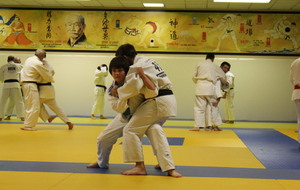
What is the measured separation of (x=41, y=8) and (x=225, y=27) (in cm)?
592

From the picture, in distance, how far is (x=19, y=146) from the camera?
258 inches

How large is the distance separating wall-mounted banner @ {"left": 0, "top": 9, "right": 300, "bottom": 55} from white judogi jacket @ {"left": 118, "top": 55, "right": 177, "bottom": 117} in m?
9.42

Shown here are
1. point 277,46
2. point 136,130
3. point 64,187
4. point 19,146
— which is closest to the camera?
point 64,187

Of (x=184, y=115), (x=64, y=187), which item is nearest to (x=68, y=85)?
(x=184, y=115)

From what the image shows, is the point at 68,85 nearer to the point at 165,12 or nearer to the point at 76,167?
the point at 165,12

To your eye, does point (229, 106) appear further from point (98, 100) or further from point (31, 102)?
point (31, 102)

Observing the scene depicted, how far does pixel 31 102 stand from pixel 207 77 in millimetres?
3659

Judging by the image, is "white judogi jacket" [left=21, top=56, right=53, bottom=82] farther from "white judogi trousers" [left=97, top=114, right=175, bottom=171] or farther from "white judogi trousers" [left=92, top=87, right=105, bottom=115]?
"white judogi trousers" [left=97, top=114, right=175, bottom=171]

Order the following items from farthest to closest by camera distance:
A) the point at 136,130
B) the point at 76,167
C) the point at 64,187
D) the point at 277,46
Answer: the point at 277,46, the point at 76,167, the point at 136,130, the point at 64,187

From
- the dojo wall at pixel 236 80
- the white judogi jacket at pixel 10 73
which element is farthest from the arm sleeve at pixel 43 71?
the dojo wall at pixel 236 80

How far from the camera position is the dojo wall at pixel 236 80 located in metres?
13.7

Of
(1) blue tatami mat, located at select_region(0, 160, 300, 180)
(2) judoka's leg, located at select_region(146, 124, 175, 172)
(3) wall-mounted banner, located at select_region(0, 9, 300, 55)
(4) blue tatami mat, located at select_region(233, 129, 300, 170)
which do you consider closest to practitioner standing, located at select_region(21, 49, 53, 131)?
(1) blue tatami mat, located at select_region(0, 160, 300, 180)

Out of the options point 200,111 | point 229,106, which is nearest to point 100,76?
point 229,106

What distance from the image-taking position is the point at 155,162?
17.9 ft
